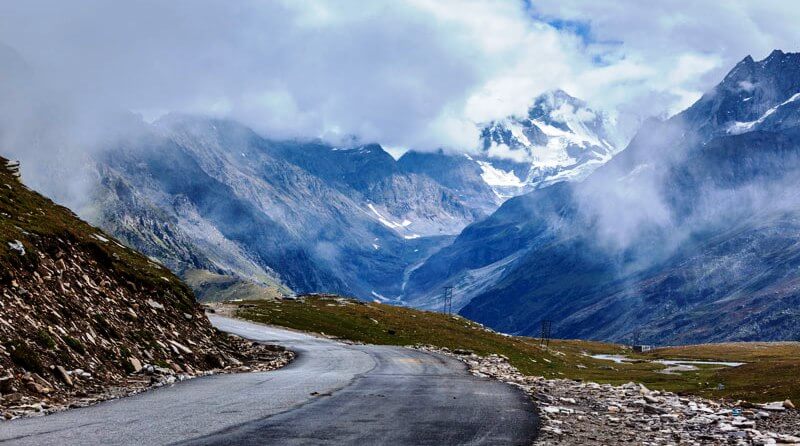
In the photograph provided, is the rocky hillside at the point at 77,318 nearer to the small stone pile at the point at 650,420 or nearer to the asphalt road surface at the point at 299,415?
the asphalt road surface at the point at 299,415

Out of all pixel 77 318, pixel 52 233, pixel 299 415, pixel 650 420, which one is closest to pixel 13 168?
pixel 52 233

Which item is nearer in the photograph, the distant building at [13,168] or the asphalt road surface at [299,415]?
the asphalt road surface at [299,415]

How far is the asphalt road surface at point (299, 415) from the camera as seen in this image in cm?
1777

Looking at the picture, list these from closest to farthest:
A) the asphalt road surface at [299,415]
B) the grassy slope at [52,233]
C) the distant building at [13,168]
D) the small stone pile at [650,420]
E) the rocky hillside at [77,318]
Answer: the asphalt road surface at [299,415], the small stone pile at [650,420], the rocky hillside at [77,318], the grassy slope at [52,233], the distant building at [13,168]

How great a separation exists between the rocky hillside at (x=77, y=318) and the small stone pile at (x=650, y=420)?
1655 cm

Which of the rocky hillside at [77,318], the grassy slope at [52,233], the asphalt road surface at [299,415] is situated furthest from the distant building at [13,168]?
the asphalt road surface at [299,415]

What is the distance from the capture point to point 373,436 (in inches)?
734

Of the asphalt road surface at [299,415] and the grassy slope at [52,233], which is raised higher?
the grassy slope at [52,233]

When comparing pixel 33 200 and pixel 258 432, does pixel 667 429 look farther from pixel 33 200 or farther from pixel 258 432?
pixel 33 200

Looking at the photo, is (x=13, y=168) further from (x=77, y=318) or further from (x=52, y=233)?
(x=77, y=318)

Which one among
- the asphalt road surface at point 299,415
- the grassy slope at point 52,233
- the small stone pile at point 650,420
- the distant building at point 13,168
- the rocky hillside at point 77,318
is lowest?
the small stone pile at point 650,420

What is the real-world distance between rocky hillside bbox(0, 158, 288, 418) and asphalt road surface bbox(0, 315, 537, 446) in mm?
2935

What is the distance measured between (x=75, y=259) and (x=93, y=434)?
23.1 metres

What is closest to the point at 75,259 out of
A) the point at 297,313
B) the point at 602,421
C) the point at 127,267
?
the point at 127,267
